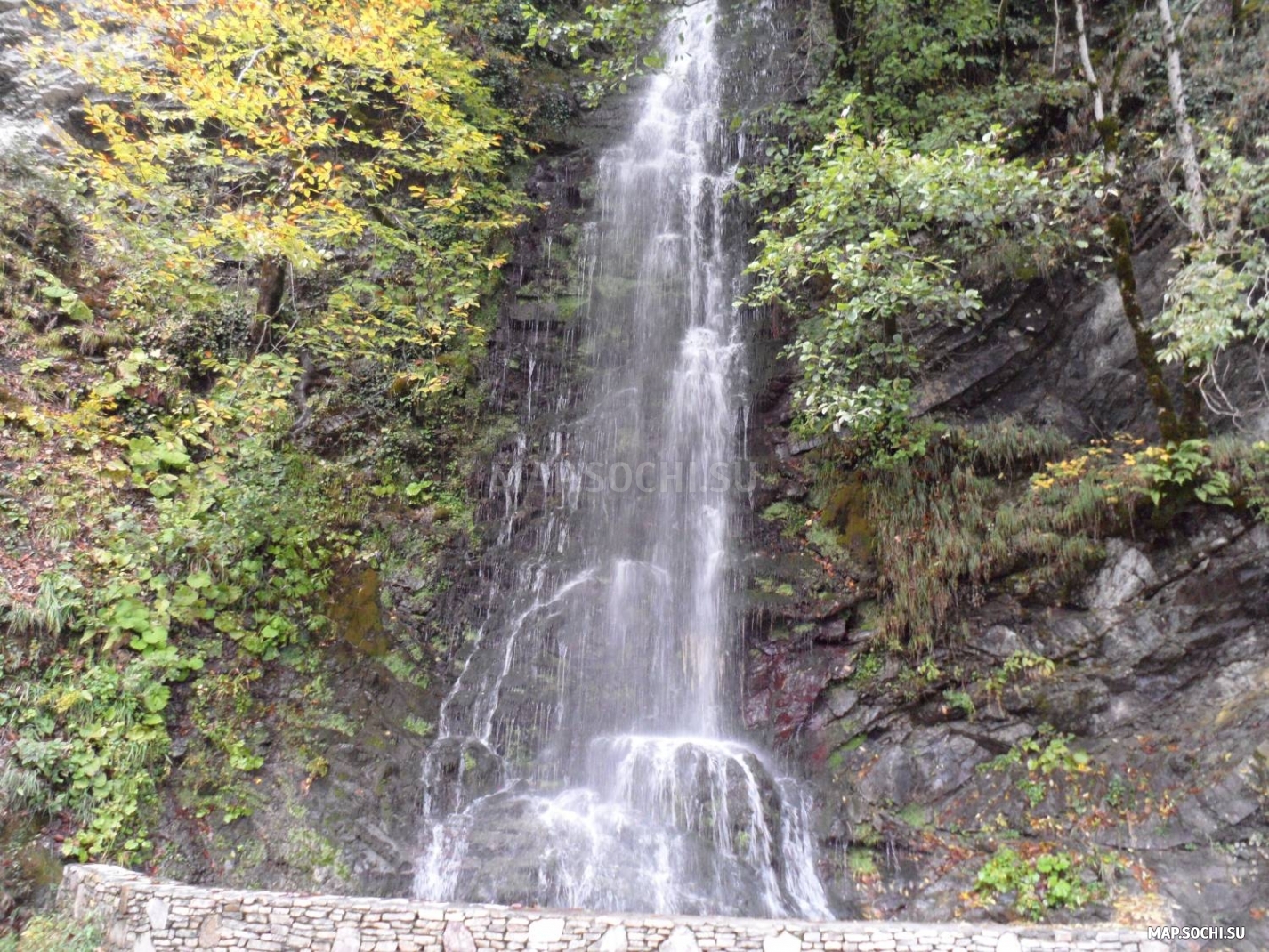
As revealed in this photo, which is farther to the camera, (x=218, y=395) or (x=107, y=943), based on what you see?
(x=218, y=395)

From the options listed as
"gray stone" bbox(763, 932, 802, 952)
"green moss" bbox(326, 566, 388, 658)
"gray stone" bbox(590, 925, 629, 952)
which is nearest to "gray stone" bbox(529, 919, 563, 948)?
"gray stone" bbox(590, 925, 629, 952)

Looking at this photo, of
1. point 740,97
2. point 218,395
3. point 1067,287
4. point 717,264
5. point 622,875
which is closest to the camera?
point 622,875

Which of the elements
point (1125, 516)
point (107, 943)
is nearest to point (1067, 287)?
point (1125, 516)

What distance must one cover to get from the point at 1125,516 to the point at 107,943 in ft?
28.6

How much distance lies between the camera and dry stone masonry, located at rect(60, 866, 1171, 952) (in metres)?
4.41

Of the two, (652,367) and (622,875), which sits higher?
(652,367)

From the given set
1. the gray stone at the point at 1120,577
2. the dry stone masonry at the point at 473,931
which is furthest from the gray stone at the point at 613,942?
the gray stone at the point at 1120,577

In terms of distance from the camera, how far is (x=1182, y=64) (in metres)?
7.86

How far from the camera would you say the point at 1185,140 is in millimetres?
6492

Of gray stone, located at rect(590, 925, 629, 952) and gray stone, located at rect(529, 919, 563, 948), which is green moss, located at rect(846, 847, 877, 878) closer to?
gray stone, located at rect(590, 925, 629, 952)

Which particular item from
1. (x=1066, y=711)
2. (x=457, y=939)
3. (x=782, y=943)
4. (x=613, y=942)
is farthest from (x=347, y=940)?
(x=1066, y=711)

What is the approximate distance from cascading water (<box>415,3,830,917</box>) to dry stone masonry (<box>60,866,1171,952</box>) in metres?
1.47

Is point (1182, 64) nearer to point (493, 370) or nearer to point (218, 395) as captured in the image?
point (493, 370)

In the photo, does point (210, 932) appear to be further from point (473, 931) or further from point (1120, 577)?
point (1120, 577)
